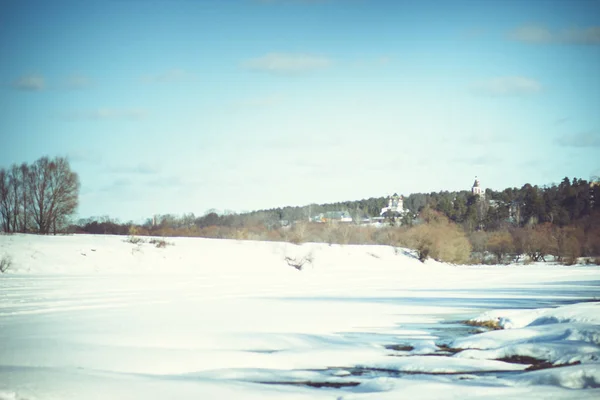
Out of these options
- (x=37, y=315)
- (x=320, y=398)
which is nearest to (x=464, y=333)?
(x=320, y=398)

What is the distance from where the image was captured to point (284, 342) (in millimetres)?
12625

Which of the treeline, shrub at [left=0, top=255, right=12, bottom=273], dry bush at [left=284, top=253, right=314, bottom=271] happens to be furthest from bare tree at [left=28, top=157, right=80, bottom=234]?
dry bush at [left=284, top=253, right=314, bottom=271]

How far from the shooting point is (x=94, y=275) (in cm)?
2995

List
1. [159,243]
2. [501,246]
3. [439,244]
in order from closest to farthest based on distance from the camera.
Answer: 1. [159,243]
2. [439,244]
3. [501,246]

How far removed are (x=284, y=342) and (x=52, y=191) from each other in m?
33.1

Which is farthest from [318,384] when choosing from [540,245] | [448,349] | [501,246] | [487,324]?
[501,246]

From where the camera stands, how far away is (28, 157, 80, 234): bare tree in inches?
1569

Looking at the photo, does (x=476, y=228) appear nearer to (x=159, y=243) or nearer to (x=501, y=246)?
(x=501, y=246)

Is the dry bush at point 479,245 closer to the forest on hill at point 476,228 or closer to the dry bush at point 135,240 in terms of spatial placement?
the forest on hill at point 476,228

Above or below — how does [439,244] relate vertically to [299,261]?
above

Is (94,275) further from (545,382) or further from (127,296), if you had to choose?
(545,382)

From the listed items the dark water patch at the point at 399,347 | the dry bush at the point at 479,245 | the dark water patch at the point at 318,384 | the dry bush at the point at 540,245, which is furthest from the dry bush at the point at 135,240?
the dry bush at the point at 479,245

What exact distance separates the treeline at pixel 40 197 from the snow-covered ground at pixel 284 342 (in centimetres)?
1491

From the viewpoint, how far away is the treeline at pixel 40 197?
39.9 m
